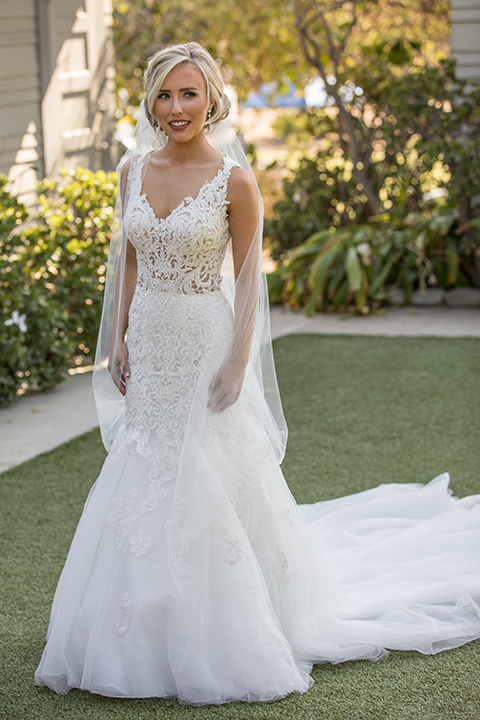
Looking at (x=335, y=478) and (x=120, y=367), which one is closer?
(x=120, y=367)

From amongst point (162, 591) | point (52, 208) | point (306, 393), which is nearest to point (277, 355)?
point (306, 393)

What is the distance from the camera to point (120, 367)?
2.70 m

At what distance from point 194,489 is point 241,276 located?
2.23 ft

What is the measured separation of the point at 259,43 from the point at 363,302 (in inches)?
219

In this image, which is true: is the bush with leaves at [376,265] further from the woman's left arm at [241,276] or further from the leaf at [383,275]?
the woman's left arm at [241,276]

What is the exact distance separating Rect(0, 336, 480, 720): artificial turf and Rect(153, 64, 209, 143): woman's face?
5.64 ft

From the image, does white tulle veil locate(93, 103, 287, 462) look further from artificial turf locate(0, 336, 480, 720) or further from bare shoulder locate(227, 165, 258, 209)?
artificial turf locate(0, 336, 480, 720)

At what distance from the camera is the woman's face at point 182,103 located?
2.41 m

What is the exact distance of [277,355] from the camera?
21.9ft

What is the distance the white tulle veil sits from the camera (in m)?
2.55

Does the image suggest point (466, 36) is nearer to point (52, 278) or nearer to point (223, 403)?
point (52, 278)

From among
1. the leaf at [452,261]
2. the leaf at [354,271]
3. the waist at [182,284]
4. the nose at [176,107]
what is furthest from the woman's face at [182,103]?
the leaf at [452,261]

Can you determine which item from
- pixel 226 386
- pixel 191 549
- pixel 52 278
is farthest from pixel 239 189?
pixel 52 278

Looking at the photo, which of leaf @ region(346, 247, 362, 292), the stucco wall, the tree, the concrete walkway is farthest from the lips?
the tree
